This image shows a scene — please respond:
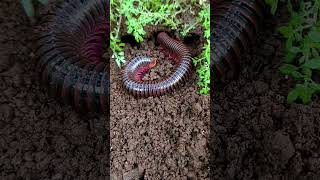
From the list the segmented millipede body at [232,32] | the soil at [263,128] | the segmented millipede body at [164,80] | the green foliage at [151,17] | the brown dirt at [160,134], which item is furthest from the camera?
the green foliage at [151,17]

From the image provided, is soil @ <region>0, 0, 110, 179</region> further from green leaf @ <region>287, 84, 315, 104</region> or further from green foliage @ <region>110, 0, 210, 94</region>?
green leaf @ <region>287, 84, 315, 104</region>

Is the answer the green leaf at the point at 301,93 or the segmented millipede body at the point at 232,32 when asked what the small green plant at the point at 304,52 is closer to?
the green leaf at the point at 301,93

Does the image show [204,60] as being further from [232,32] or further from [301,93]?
[301,93]

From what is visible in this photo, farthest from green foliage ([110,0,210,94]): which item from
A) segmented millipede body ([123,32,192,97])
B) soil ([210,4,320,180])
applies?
soil ([210,4,320,180])

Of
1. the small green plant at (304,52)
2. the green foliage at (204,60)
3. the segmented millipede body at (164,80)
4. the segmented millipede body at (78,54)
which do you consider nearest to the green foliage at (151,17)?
the green foliage at (204,60)

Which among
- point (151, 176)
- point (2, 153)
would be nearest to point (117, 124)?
point (151, 176)
